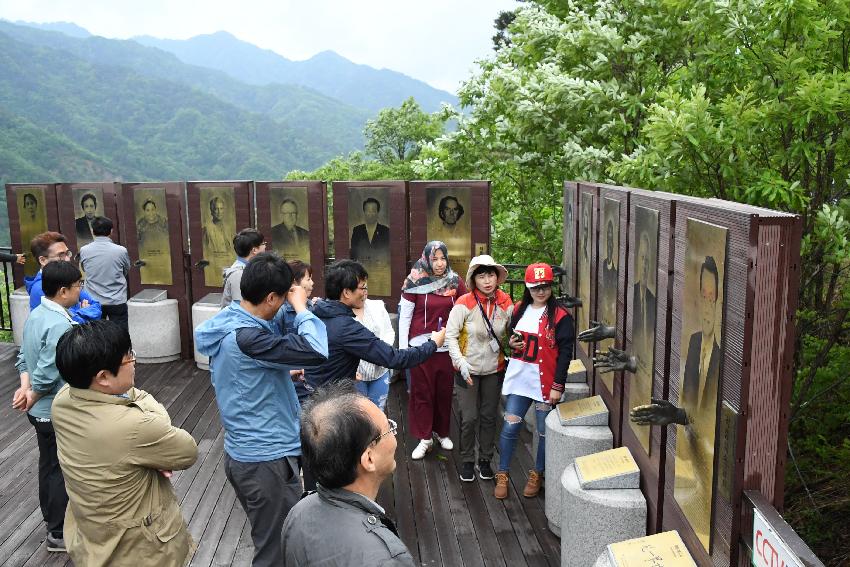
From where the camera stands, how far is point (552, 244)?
33.5ft

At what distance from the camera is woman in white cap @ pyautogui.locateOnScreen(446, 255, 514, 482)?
555cm

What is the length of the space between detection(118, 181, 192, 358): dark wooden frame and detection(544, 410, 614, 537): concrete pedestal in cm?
573

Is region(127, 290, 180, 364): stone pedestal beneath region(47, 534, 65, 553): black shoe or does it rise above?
above

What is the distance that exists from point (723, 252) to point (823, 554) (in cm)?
496

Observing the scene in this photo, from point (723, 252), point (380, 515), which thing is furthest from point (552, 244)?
point (380, 515)

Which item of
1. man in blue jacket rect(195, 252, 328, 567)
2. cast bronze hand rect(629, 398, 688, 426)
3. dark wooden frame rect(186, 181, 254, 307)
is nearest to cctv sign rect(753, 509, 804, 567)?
cast bronze hand rect(629, 398, 688, 426)

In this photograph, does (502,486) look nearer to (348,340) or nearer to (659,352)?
(348,340)

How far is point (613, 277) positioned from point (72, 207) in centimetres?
750

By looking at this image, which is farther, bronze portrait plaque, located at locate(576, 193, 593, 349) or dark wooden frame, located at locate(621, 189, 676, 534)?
bronze portrait plaque, located at locate(576, 193, 593, 349)

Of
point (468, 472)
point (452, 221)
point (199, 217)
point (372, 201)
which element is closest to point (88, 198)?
point (199, 217)

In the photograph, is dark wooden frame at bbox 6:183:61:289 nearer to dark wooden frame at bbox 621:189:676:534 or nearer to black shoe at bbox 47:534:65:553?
black shoe at bbox 47:534:65:553

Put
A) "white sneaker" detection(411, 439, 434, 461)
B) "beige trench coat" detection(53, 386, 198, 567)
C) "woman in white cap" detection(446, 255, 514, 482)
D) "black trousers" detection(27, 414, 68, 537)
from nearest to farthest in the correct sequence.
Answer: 1. "beige trench coat" detection(53, 386, 198, 567)
2. "black trousers" detection(27, 414, 68, 537)
3. "woman in white cap" detection(446, 255, 514, 482)
4. "white sneaker" detection(411, 439, 434, 461)

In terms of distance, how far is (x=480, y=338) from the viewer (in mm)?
5605

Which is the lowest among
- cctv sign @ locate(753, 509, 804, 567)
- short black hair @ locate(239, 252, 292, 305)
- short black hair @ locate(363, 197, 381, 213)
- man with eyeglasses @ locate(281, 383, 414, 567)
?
cctv sign @ locate(753, 509, 804, 567)
